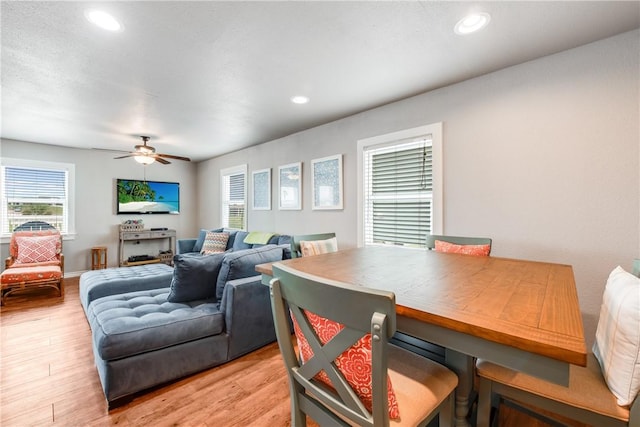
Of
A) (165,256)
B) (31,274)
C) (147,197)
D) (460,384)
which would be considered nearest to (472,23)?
(460,384)

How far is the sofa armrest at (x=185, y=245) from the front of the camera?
18.2ft

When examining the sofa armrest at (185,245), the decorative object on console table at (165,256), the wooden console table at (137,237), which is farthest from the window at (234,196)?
the decorative object on console table at (165,256)

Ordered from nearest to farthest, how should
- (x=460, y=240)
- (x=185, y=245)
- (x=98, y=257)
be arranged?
(x=460, y=240) < (x=98, y=257) < (x=185, y=245)

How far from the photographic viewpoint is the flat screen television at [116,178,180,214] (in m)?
5.70

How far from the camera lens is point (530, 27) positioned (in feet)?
5.89

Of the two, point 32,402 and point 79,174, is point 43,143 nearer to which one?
point 79,174

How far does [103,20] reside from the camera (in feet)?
5.65

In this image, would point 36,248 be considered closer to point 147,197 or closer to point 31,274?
point 31,274

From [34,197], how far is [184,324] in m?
5.09

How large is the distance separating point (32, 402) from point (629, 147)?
14.1 feet

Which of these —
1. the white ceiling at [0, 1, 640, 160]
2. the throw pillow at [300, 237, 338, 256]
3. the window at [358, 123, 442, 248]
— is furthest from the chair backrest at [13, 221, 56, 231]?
the window at [358, 123, 442, 248]

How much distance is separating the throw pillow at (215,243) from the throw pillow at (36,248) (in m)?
2.21

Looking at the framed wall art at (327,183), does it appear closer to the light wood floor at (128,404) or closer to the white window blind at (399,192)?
Result: the white window blind at (399,192)

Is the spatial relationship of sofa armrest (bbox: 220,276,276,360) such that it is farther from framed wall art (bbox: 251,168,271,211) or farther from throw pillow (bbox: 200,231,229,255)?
throw pillow (bbox: 200,231,229,255)
